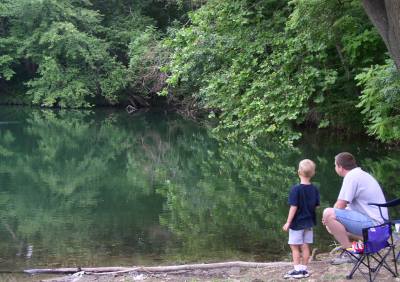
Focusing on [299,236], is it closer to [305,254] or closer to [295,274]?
[305,254]

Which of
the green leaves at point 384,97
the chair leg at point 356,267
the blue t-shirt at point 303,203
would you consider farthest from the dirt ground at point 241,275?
the green leaves at point 384,97

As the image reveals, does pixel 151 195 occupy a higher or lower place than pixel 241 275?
higher

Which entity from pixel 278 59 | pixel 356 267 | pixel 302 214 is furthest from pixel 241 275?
pixel 278 59

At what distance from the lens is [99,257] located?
8430mm

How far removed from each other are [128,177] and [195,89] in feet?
55.2

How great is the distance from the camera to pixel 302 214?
19.0 feet

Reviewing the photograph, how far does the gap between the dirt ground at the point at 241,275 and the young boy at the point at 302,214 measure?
148mm

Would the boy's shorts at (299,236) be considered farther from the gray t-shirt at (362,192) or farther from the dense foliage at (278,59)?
the dense foliage at (278,59)

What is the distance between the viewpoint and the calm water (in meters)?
8.79

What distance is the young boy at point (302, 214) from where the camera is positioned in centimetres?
567

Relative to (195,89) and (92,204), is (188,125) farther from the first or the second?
(92,204)

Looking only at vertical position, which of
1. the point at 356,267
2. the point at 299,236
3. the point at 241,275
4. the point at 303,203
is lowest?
the point at 241,275

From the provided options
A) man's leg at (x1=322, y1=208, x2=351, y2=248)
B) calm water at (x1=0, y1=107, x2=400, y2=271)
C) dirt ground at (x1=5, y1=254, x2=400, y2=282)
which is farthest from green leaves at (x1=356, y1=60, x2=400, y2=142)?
man's leg at (x1=322, y1=208, x2=351, y2=248)

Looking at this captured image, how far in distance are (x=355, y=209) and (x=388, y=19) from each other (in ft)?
7.28
